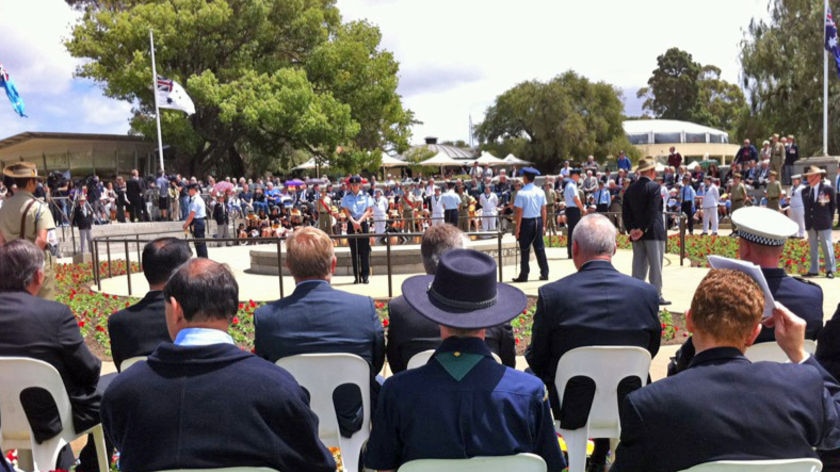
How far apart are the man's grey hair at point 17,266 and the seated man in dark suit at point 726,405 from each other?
11.3ft

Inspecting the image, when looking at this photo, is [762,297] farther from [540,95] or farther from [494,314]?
[540,95]

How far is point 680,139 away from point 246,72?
46616 mm

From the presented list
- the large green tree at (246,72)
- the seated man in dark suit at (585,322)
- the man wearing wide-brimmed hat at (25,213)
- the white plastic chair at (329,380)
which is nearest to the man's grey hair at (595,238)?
the seated man in dark suit at (585,322)

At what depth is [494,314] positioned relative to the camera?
9.01 ft

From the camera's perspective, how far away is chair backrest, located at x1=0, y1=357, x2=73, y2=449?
3.75 meters

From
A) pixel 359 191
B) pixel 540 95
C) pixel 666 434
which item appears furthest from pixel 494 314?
pixel 540 95

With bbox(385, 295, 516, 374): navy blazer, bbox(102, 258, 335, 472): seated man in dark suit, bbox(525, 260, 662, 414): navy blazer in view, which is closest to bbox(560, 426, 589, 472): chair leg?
bbox(525, 260, 662, 414): navy blazer

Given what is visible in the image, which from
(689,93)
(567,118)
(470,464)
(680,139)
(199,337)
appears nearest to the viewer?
(470,464)

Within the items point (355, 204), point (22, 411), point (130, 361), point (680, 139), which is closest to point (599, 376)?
point (130, 361)

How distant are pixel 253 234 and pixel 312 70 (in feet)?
58.9

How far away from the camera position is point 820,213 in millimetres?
12078

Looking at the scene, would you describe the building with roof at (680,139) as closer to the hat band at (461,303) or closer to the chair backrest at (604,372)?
the chair backrest at (604,372)

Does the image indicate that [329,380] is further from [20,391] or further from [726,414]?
[726,414]

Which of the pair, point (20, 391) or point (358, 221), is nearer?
point (20, 391)
